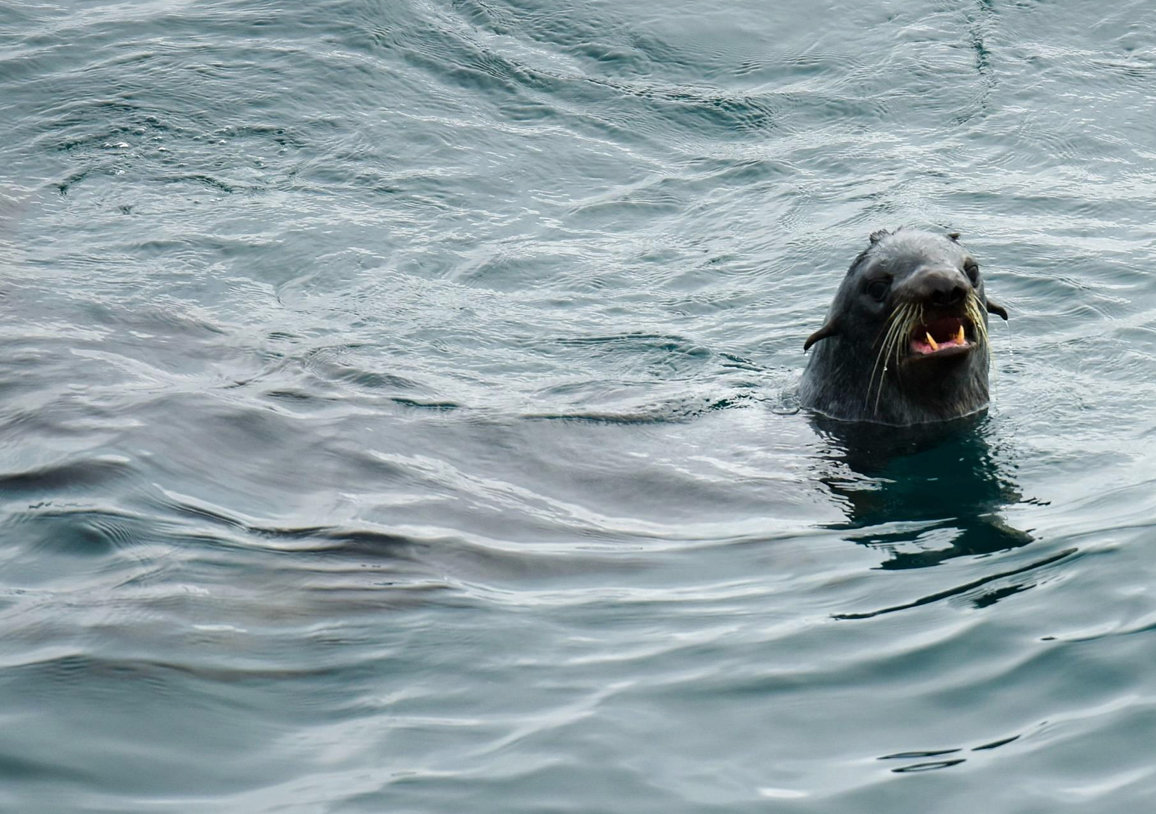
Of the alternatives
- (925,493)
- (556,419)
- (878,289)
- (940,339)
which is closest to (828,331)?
(878,289)

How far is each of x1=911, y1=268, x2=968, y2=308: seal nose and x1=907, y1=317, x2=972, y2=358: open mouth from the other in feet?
0.64

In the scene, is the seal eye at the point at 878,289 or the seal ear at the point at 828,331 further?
the seal ear at the point at 828,331

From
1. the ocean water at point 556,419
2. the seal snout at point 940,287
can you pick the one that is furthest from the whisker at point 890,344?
the ocean water at point 556,419

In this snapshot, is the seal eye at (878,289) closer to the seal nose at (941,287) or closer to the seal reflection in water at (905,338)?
the seal reflection in water at (905,338)

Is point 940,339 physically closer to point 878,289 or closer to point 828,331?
point 878,289

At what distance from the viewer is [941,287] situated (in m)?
7.02

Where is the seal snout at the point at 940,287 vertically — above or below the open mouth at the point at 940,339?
above

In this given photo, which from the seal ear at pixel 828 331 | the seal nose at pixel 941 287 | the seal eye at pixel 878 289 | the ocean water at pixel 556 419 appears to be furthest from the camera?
the seal ear at pixel 828 331

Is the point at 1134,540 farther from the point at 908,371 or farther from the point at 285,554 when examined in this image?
the point at 285,554

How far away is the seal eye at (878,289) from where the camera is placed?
7488 millimetres

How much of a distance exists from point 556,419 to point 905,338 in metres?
1.87

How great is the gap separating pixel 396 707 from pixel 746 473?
3.02 metres

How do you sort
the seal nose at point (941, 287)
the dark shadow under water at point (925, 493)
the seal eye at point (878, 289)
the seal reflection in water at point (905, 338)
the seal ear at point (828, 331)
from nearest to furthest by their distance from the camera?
the dark shadow under water at point (925, 493)
the seal nose at point (941, 287)
the seal reflection in water at point (905, 338)
the seal eye at point (878, 289)
the seal ear at point (828, 331)

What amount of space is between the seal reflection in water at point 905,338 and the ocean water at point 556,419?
25 centimetres
